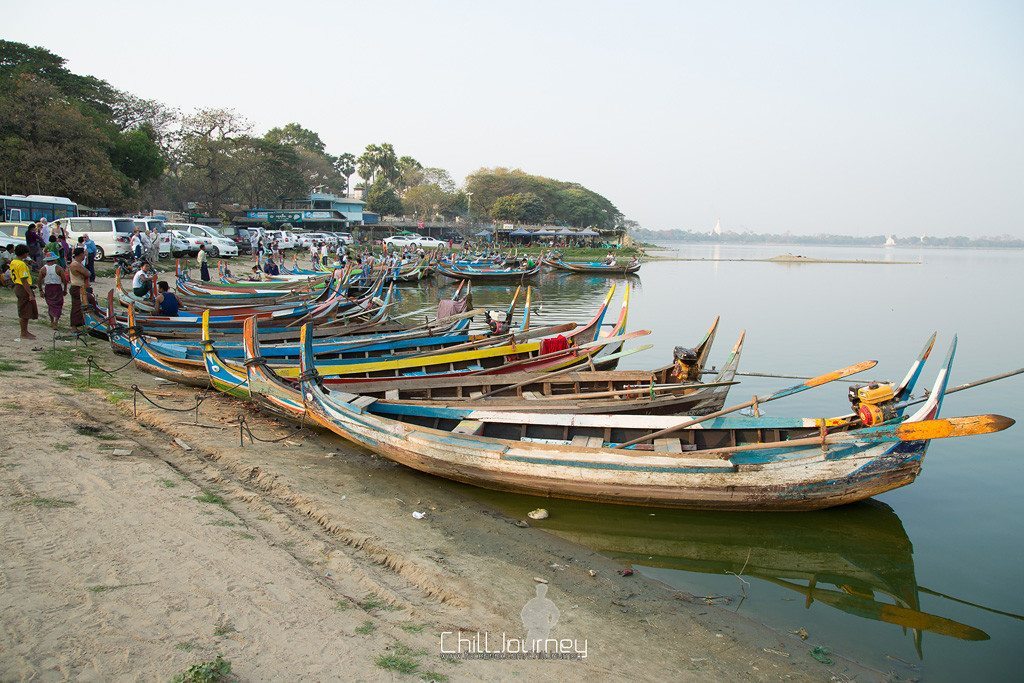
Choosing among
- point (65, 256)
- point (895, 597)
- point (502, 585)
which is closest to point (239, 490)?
point (502, 585)

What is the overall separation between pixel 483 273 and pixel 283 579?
116ft

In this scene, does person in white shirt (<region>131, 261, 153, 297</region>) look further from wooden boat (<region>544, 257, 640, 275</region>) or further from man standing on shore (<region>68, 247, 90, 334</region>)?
wooden boat (<region>544, 257, 640, 275</region>)

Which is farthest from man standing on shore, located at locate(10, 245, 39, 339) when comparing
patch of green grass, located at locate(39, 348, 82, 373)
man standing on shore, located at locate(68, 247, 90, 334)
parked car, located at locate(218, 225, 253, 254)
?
parked car, located at locate(218, 225, 253, 254)

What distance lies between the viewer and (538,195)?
8338 centimetres

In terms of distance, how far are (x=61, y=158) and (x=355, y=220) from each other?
1235 inches

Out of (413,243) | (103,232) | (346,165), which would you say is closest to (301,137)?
(346,165)

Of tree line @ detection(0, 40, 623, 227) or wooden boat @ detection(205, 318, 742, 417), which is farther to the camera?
tree line @ detection(0, 40, 623, 227)

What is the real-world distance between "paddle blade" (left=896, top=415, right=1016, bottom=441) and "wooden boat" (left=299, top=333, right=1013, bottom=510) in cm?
1

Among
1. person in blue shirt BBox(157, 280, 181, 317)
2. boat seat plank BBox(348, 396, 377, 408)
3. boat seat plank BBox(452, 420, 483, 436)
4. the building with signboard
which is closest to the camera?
boat seat plank BBox(452, 420, 483, 436)

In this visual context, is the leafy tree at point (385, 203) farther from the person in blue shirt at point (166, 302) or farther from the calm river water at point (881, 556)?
the calm river water at point (881, 556)

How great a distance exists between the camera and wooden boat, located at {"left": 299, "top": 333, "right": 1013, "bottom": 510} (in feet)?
22.3

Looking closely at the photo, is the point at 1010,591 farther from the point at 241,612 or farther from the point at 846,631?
the point at 241,612

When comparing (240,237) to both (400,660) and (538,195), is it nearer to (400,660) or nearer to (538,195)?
(400,660)

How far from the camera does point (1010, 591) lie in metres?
6.59
